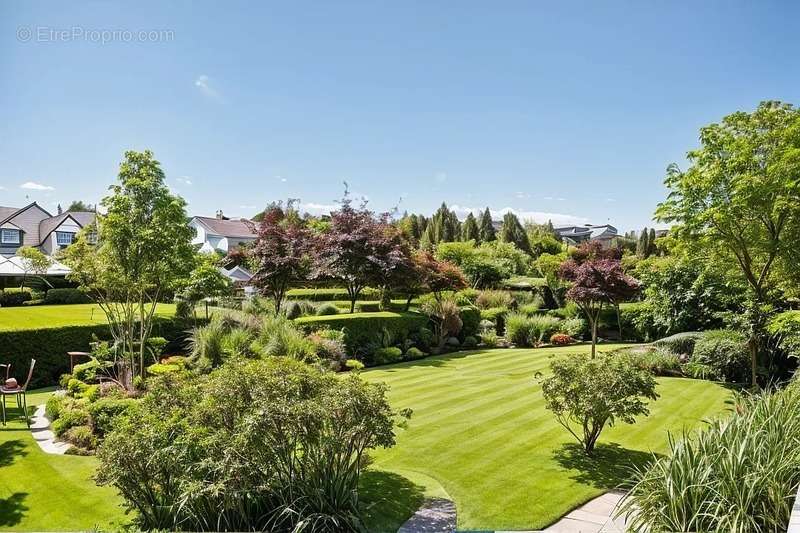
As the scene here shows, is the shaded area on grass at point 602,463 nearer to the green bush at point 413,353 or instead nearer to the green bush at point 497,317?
the green bush at point 413,353

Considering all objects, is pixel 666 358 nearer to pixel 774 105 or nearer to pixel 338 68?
pixel 774 105

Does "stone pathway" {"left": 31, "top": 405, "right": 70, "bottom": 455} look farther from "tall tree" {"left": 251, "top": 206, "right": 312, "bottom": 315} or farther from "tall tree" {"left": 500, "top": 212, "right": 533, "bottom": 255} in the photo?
"tall tree" {"left": 500, "top": 212, "right": 533, "bottom": 255}

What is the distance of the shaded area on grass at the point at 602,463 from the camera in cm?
672

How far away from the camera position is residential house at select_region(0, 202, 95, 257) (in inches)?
1496

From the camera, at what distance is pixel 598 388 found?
698 cm

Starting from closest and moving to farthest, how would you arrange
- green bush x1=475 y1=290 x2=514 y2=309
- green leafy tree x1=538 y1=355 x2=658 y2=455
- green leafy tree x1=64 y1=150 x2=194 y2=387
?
1. green leafy tree x1=538 y1=355 x2=658 y2=455
2. green leafy tree x1=64 y1=150 x2=194 y2=387
3. green bush x1=475 y1=290 x2=514 y2=309

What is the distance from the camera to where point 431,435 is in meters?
8.41

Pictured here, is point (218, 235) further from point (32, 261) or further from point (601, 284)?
point (601, 284)

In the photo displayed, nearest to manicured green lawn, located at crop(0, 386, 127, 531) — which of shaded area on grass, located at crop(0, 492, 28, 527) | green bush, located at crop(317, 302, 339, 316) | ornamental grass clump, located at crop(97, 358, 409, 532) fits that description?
shaded area on grass, located at crop(0, 492, 28, 527)

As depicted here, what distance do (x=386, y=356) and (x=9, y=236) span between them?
37373 mm

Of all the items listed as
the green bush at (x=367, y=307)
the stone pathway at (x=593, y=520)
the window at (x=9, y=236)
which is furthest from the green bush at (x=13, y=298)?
the stone pathway at (x=593, y=520)

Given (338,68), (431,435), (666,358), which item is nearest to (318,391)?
(431,435)

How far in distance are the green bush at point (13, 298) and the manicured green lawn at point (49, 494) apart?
67.9 ft

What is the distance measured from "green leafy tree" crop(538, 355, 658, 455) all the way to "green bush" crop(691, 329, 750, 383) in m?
6.81
